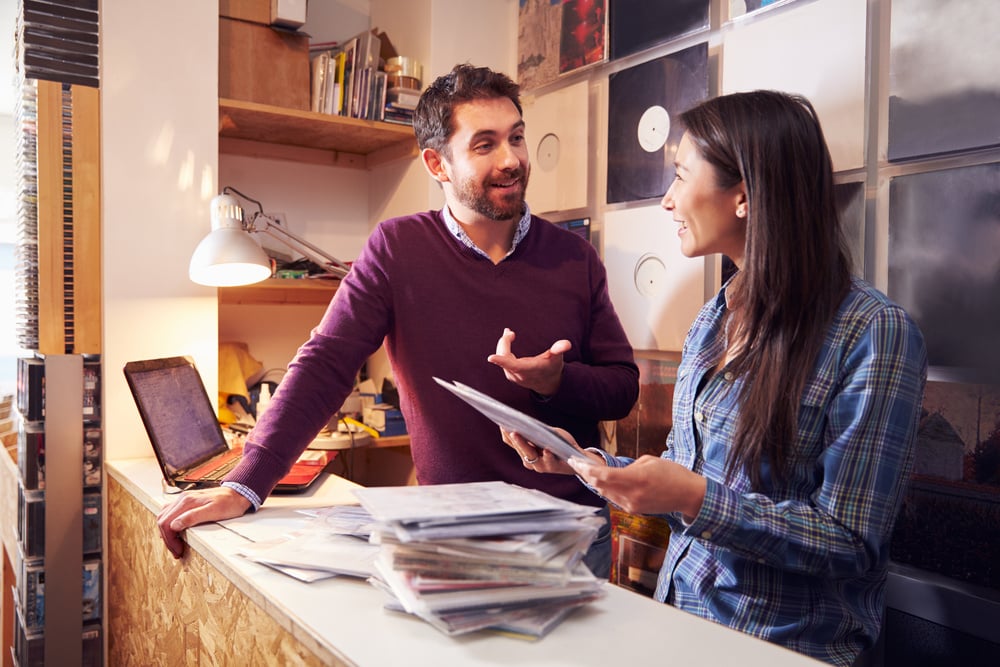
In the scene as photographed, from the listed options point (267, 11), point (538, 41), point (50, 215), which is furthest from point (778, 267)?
point (267, 11)

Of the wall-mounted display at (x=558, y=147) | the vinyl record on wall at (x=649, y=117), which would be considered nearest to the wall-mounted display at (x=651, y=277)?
the vinyl record on wall at (x=649, y=117)

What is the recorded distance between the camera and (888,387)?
1.04 m

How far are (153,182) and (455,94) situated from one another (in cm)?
96

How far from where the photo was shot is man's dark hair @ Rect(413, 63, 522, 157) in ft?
5.96

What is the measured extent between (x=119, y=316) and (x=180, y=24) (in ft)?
2.84

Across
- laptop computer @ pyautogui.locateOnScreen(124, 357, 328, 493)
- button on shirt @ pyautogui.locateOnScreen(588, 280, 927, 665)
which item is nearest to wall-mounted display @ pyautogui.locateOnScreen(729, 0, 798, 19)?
button on shirt @ pyautogui.locateOnScreen(588, 280, 927, 665)

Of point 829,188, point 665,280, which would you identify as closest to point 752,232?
point 829,188

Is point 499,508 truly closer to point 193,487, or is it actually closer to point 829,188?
point 829,188

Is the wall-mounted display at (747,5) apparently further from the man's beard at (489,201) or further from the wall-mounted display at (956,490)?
the wall-mounted display at (956,490)

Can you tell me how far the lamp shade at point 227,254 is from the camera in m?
1.95

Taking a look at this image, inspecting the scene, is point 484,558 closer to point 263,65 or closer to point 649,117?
point 649,117

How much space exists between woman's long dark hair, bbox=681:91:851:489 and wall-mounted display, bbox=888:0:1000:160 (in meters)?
0.40

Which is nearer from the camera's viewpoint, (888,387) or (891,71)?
(888,387)

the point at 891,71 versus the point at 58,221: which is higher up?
the point at 891,71
